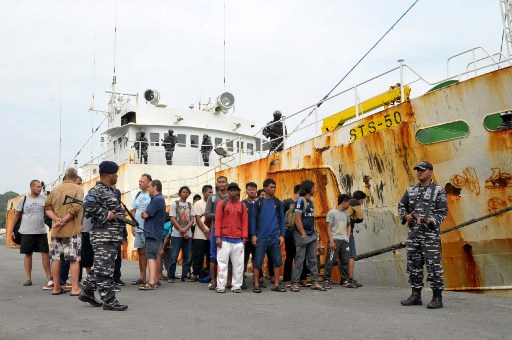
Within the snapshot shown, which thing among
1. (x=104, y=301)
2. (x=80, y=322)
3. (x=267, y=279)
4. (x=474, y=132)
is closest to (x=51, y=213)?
(x=104, y=301)

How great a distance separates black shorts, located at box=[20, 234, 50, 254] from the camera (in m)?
7.56

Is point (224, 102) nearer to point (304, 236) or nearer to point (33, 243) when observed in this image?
point (33, 243)

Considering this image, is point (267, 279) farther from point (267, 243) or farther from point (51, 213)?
point (51, 213)

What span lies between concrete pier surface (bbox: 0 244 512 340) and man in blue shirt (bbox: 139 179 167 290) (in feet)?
1.52

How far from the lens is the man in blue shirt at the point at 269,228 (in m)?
7.24

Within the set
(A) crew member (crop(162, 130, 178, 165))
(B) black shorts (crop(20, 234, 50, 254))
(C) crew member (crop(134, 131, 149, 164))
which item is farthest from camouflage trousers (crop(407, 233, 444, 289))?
(C) crew member (crop(134, 131, 149, 164))

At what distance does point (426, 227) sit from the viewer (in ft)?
18.1

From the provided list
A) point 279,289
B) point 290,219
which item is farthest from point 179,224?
point 279,289

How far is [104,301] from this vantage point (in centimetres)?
541

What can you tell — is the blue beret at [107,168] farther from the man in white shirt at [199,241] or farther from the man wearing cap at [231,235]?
the man in white shirt at [199,241]

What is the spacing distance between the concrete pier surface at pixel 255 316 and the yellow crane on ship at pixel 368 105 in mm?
3780

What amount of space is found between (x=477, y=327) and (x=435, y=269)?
0.98m

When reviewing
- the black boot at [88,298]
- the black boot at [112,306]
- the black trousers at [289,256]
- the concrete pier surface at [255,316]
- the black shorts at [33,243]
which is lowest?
the concrete pier surface at [255,316]

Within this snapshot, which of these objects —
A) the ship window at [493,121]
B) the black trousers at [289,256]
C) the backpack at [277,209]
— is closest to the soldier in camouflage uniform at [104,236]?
the backpack at [277,209]
